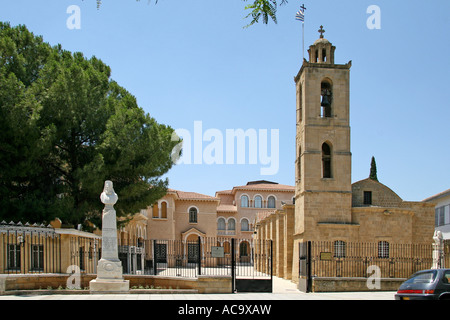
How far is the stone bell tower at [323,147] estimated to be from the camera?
2967 cm

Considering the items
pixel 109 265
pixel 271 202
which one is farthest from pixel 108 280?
pixel 271 202

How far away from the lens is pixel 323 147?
31672 mm

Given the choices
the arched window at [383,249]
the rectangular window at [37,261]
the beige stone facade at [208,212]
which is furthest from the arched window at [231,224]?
the rectangular window at [37,261]

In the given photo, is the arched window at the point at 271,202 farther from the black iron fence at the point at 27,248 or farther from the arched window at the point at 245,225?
the black iron fence at the point at 27,248

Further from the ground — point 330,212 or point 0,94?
point 0,94

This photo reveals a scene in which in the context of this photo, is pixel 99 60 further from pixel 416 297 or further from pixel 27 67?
pixel 416 297

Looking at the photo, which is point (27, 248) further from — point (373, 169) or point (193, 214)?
point (373, 169)

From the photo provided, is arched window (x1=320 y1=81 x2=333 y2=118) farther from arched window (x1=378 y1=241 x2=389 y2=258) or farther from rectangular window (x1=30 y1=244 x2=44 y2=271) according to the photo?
rectangular window (x1=30 y1=244 x2=44 y2=271)

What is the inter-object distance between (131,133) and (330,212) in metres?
13.8

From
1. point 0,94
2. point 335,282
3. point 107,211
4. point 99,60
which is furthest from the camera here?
point 99,60

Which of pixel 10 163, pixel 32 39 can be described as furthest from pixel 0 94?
pixel 32 39

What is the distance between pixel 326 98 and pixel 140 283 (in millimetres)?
17994

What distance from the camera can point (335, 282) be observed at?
2159 centimetres

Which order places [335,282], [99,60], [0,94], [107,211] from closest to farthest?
1. [107,211]
2. [0,94]
3. [335,282]
4. [99,60]
